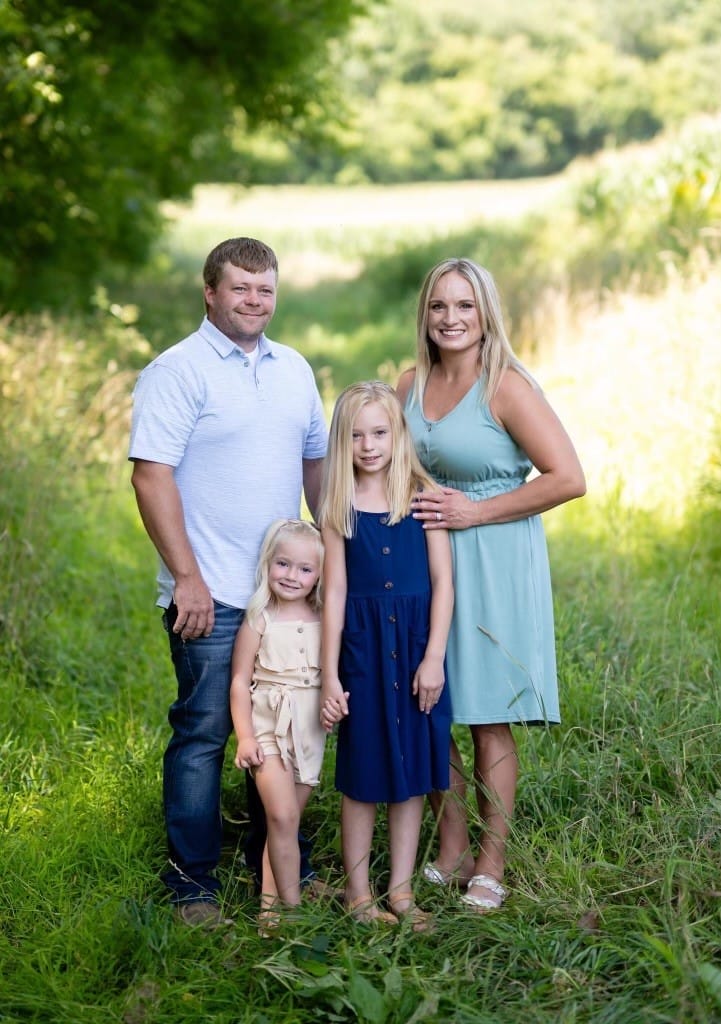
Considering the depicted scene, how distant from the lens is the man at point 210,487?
10.9ft

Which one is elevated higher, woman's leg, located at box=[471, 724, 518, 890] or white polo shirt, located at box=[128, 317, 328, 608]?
white polo shirt, located at box=[128, 317, 328, 608]

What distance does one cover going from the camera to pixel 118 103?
982cm

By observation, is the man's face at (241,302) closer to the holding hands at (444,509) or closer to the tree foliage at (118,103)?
the holding hands at (444,509)

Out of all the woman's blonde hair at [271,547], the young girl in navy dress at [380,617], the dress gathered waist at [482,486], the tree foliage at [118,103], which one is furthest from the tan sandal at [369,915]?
the tree foliage at [118,103]

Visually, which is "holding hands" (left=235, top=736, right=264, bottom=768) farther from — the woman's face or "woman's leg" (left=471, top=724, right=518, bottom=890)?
the woman's face

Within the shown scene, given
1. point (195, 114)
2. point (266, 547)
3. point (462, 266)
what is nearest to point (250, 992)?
point (266, 547)

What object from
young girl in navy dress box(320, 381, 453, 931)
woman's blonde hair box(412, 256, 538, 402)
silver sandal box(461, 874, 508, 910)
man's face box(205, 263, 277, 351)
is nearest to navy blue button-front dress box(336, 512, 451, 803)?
young girl in navy dress box(320, 381, 453, 931)

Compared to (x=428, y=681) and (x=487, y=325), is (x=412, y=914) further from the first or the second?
(x=487, y=325)

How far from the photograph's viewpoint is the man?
131 inches

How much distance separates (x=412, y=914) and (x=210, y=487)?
4.43 ft

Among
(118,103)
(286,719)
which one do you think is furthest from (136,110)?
(286,719)

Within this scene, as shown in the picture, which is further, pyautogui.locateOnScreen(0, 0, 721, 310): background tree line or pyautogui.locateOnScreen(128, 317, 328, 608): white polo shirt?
pyautogui.locateOnScreen(0, 0, 721, 310): background tree line

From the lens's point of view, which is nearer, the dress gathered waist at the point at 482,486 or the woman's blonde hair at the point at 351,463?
the woman's blonde hair at the point at 351,463

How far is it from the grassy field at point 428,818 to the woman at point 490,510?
0.99 feet
